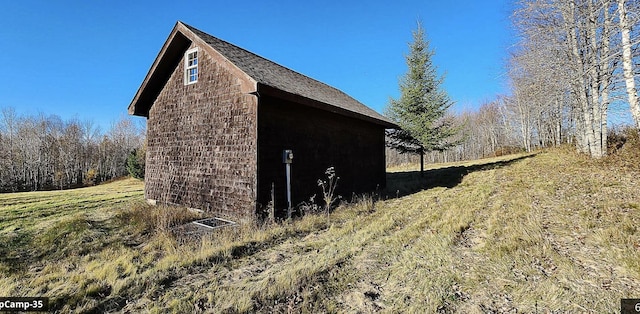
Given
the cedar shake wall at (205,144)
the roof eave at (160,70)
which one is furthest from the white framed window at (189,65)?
the roof eave at (160,70)

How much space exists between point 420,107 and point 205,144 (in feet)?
40.1

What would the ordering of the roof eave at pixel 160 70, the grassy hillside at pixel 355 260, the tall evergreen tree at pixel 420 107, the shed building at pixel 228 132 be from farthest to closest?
the tall evergreen tree at pixel 420 107, the roof eave at pixel 160 70, the shed building at pixel 228 132, the grassy hillside at pixel 355 260

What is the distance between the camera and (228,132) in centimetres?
777

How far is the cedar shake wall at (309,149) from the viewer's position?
7.32 m

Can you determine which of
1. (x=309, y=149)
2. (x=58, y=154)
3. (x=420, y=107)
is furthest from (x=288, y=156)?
(x=58, y=154)

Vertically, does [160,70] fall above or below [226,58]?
above

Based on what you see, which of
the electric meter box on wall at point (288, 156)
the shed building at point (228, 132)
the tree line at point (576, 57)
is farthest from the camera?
the tree line at point (576, 57)

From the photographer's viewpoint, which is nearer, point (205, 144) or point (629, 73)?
point (205, 144)

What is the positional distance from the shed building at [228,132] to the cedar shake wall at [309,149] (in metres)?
0.03

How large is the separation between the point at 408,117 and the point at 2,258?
15971mm

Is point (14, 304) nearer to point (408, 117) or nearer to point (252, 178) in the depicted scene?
point (252, 178)

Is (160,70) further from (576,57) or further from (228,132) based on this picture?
(576,57)

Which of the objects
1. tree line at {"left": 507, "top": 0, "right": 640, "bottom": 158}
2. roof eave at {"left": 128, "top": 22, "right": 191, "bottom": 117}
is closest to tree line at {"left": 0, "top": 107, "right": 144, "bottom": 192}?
roof eave at {"left": 128, "top": 22, "right": 191, "bottom": 117}

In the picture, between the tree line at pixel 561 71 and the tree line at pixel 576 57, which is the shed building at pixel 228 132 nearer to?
the tree line at pixel 561 71
